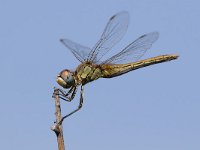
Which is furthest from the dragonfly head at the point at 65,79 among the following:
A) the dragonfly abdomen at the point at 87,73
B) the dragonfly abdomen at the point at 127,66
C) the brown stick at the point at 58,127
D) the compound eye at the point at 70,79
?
the brown stick at the point at 58,127

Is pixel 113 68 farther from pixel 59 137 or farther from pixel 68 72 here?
pixel 59 137

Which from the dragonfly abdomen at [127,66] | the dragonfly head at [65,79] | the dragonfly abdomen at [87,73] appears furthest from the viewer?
the dragonfly abdomen at [127,66]

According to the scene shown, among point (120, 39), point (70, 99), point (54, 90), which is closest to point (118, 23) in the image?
point (120, 39)

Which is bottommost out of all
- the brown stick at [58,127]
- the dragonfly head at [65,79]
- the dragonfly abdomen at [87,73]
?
the brown stick at [58,127]

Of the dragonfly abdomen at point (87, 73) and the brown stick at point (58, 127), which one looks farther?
the dragonfly abdomen at point (87, 73)

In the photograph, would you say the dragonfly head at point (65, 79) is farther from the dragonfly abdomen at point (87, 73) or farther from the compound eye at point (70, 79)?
the dragonfly abdomen at point (87, 73)

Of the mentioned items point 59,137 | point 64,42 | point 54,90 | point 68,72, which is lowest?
point 59,137

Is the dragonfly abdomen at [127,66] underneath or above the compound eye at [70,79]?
above
